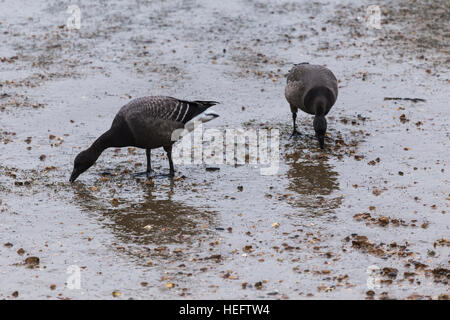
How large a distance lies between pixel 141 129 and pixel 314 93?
2815mm

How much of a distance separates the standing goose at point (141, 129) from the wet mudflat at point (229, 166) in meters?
0.37

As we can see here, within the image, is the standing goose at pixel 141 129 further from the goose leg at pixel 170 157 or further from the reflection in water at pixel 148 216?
the reflection in water at pixel 148 216

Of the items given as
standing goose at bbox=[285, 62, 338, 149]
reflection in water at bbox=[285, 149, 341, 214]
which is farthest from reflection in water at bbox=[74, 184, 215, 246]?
standing goose at bbox=[285, 62, 338, 149]

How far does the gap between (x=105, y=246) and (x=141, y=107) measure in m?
2.53

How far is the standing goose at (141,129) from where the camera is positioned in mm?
9969

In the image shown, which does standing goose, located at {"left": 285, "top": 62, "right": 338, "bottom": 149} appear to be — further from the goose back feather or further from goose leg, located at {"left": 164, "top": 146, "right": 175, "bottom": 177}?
goose leg, located at {"left": 164, "top": 146, "right": 175, "bottom": 177}

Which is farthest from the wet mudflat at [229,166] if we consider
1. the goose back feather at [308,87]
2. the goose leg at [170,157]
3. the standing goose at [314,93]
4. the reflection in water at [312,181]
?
the goose back feather at [308,87]

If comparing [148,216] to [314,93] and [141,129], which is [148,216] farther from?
[314,93]

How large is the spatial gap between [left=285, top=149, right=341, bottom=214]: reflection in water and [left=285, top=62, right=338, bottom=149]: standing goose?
1.47ft

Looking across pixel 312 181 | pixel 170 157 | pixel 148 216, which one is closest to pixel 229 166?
pixel 170 157

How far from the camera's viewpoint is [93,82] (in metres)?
13.9

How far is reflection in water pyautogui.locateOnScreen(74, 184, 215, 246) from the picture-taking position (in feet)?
27.8

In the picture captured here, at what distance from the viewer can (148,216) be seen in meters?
9.06

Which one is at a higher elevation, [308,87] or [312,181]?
[308,87]
